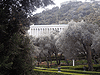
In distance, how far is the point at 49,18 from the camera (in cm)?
11950

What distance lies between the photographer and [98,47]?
1358 cm

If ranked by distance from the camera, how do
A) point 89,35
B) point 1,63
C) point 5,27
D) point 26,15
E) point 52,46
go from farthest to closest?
point 52,46, point 89,35, point 26,15, point 5,27, point 1,63

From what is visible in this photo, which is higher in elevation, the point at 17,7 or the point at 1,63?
the point at 17,7

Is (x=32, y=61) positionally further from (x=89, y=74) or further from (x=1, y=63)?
(x=89, y=74)

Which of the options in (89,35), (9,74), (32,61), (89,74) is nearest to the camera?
(9,74)

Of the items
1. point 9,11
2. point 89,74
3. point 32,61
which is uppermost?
point 9,11

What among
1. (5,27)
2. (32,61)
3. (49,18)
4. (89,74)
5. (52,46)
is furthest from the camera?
(49,18)

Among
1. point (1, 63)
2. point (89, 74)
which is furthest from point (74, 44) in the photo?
point (1, 63)

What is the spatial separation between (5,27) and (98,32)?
11.7 m

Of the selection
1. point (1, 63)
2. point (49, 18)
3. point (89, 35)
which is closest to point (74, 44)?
point (89, 35)

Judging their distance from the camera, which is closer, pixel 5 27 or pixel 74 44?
pixel 5 27

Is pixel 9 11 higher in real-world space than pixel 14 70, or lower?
higher

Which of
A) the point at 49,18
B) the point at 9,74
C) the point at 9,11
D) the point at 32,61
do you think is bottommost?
the point at 9,74

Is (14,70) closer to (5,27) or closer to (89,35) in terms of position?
(5,27)
